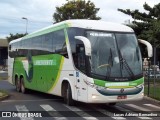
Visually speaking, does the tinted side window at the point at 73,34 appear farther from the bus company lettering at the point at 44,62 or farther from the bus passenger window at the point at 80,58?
the bus company lettering at the point at 44,62

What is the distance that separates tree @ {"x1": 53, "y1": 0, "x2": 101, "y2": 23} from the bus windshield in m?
35.7

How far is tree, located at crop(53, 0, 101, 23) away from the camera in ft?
166

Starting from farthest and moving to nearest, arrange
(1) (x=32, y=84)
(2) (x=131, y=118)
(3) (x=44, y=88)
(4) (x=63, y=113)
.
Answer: (1) (x=32, y=84)
(3) (x=44, y=88)
(4) (x=63, y=113)
(2) (x=131, y=118)

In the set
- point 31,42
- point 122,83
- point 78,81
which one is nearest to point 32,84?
point 31,42

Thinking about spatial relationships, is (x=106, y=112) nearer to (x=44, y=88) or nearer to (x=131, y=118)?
(x=131, y=118)

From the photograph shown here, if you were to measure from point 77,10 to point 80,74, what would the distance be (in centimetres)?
3708

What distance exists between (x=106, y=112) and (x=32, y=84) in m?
7.81

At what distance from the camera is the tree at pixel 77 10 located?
50.7 metres

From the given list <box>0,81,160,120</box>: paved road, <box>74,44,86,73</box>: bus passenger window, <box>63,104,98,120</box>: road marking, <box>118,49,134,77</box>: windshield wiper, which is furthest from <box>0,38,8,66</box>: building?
<box>118,49,134,77</box>: windshield wiper

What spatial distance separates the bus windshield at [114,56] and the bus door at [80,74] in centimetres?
42

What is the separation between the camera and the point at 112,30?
49.0 ft

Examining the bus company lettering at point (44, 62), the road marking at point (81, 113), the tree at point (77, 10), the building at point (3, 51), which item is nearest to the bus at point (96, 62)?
the bus company lettering at point (44, 62)

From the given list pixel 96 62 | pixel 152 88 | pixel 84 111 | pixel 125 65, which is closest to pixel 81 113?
pixel 84 111

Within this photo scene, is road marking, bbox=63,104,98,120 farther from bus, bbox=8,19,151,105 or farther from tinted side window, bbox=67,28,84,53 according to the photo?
tinted side window, bbox=67,28,84,53
